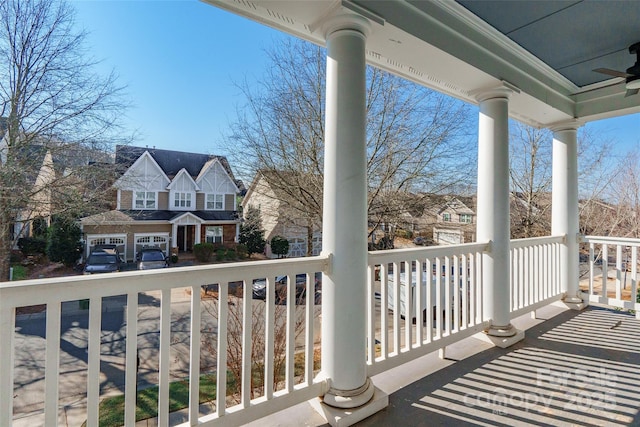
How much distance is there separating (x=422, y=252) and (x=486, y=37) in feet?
5.90

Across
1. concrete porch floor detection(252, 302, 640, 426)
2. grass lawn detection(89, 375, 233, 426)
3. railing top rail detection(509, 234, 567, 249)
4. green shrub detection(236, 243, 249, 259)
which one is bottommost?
grass lawn detection(89, 375, 233, 426)

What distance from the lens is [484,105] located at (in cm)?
274

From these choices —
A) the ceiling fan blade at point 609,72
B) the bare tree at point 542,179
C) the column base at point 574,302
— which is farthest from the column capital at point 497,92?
the bare tree at point 542,179

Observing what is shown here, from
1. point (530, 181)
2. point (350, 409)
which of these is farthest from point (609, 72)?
point (530, 181)

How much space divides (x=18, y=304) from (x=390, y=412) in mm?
1829

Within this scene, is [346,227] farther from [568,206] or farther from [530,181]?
[530,181]

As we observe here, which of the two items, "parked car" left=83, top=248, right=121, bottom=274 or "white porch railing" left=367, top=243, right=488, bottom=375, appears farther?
"parked car" left=83, top=248, right=121, bottom=274

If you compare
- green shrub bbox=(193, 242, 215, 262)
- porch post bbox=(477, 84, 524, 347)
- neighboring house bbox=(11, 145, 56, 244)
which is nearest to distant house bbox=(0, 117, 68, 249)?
neighboring house bbox=(11, 145, 56, 244)

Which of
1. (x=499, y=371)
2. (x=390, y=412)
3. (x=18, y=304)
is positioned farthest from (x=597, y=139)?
(x=18, y=304)

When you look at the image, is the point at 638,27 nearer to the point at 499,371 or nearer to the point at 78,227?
the point at 499,371

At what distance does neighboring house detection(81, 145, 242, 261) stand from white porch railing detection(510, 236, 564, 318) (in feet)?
10.3

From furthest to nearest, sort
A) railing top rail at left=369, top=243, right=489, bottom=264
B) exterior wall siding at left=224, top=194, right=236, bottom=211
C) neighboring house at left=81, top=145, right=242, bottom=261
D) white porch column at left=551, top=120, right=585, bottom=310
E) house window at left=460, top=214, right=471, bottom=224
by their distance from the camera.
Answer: house window at left=460, top=214, right=471, bottom=224 < exterior wall siding at left=224, top=194, right=236, bottom=211 < white porch column at left=551, top=120, right=585, bottom=310 < neighboring house at left=81, top=145, right=242, bottom=261 < railing top rail at left=369, top=243, right=489, bottom=264

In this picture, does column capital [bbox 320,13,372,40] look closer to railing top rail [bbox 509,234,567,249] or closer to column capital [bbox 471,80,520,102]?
column capital [bbox 471,80,520,102]

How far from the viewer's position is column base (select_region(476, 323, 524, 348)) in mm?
2594
